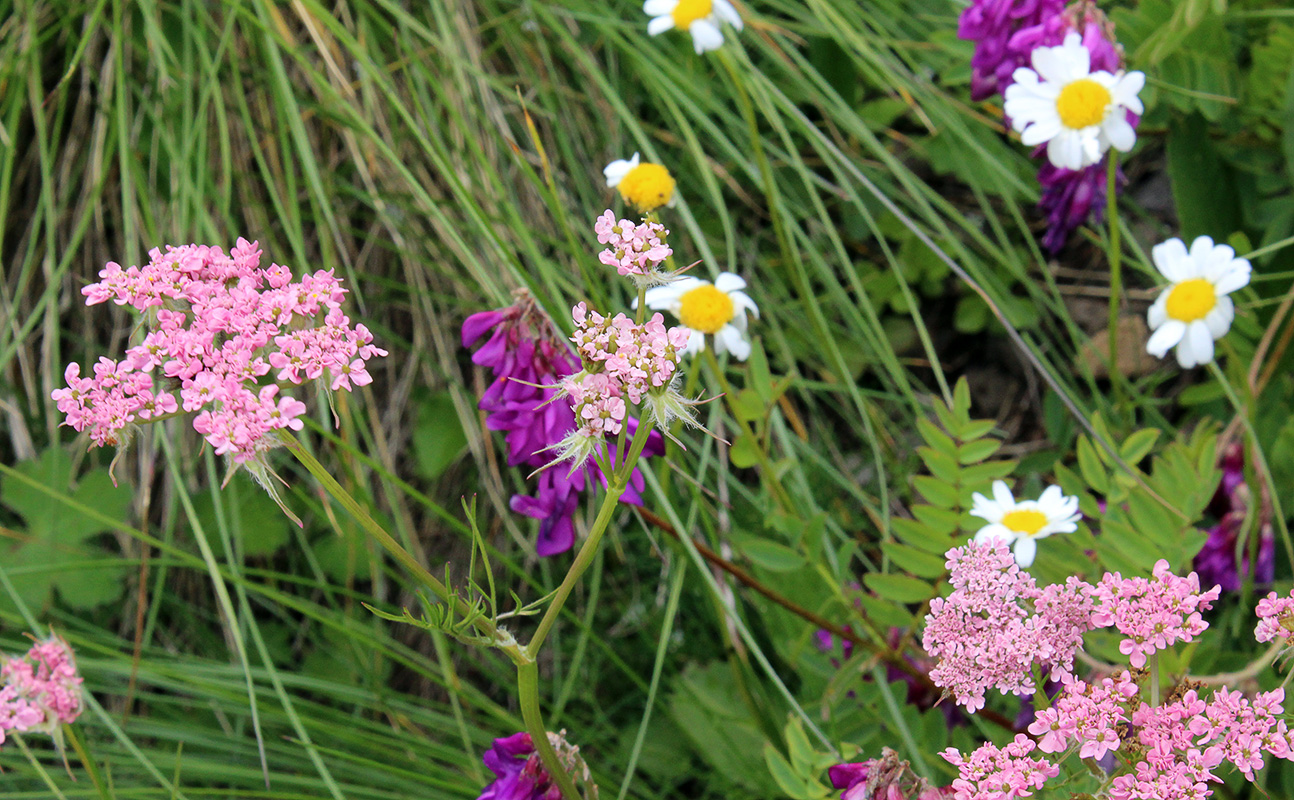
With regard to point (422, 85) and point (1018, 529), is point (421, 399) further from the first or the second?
point (1018, 529)

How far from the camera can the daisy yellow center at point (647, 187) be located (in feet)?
3.54

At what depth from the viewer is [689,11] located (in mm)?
1226


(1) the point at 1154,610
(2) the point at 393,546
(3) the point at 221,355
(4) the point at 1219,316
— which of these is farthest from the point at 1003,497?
(3) the point at 221,355

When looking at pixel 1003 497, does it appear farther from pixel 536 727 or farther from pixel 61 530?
pixel 61 530

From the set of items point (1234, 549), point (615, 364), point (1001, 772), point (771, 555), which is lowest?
point (1234, 549)

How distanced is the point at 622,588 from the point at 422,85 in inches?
33.2

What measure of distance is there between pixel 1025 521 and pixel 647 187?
20.2 inches

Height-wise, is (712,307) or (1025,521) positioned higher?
(712,307)

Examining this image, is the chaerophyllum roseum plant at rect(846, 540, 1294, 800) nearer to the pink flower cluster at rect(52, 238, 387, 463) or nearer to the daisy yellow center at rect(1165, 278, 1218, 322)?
the pink flower cluster at rect(52, 238, 387, 463)

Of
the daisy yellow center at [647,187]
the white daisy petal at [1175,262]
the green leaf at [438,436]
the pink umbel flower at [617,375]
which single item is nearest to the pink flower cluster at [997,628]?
the pink umbel flower at [617,375]

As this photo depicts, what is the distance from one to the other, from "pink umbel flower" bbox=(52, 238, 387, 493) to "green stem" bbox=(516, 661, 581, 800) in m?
0.23

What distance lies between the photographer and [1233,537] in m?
1.30

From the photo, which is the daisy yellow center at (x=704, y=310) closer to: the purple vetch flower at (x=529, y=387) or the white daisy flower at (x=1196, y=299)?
the purple vetch flower at (x=529, y=387)

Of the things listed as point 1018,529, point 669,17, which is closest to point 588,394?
point 1018,529
